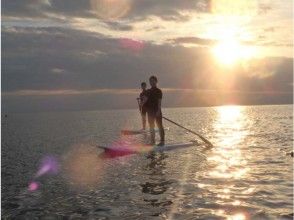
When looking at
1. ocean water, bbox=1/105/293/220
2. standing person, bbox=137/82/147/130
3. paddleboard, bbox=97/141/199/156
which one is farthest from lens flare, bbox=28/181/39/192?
standing person, bbox=137/82/147/130

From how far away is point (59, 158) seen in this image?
22078mm

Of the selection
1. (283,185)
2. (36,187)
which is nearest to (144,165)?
(36,187)

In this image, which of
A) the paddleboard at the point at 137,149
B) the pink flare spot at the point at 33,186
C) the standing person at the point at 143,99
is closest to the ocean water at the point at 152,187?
the pink flare spot at the point at 33,186

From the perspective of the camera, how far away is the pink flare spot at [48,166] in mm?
16766

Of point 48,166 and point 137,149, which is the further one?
point 137,149

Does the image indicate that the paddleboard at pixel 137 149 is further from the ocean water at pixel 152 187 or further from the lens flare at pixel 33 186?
the lens flare at pixel 33 186

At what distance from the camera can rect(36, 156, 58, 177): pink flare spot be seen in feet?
55.0

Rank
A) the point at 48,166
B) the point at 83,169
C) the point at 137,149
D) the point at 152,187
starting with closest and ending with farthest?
the point at 152,187 → the point at 83,169 → the point at 48,166 → the point at 137,149

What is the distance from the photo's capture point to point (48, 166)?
18.5 meters

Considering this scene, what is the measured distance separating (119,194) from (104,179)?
2568 millimetres

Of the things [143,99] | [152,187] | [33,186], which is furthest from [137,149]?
[152,187]

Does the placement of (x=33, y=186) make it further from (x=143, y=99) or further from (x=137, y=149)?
(x=143, y=99)

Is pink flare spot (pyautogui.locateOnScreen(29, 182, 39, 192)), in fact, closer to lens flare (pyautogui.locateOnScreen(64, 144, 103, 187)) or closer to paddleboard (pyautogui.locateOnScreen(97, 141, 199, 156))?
lens flare (pyautogui.locateOnScreen(64, 144, 103, 187))

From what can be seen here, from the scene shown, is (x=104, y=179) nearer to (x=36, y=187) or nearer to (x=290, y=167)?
(x=36, y=187)
